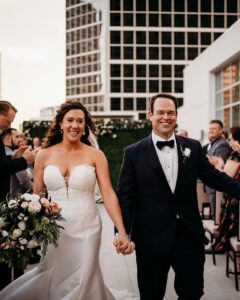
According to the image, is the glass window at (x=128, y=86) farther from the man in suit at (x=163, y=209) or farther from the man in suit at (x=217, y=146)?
the man in suit at (x=163, y=209)

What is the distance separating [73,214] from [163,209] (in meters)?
0.97

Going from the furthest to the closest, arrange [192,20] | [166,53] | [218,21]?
[166,53] < [218,21] < [192,20]

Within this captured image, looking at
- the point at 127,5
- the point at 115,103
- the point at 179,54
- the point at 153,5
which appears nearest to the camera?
the point at 127,5

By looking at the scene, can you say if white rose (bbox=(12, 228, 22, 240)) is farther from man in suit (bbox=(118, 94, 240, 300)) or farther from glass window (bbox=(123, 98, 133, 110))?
glass window (bbox=(123, 98, 133, 110))

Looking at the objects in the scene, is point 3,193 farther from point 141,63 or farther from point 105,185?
point 141,63

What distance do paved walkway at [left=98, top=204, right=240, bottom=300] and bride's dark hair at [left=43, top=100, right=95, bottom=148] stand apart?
1.88 metres

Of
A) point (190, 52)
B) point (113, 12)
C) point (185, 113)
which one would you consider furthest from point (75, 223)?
point (190, 52)

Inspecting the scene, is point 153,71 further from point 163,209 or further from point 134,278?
point 163,209

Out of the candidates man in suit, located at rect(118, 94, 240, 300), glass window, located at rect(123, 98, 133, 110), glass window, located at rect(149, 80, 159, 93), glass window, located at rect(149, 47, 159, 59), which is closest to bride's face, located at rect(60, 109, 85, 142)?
man in suit, located at rect(118, 94, 240, 300)

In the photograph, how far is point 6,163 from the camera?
447 cm

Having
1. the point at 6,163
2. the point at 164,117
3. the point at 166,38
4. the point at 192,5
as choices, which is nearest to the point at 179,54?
the point at 166,38

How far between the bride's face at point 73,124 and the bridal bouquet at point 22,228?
92 cm

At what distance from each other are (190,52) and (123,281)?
71594 millimetres

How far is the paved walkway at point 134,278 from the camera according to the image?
5.11m
